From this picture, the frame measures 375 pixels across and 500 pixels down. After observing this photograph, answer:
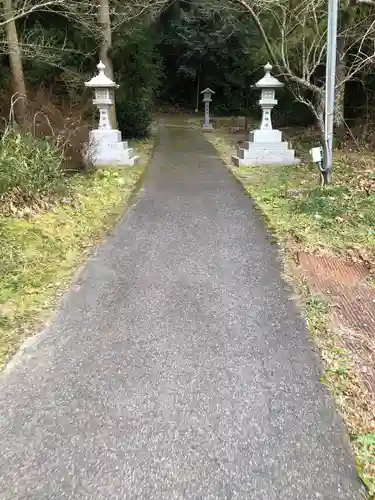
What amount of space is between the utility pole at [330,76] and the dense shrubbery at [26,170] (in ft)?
13.0

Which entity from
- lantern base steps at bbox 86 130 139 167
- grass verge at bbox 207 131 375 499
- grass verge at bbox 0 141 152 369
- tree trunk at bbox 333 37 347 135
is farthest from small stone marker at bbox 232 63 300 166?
grass verge at bbox 0 141 152 369

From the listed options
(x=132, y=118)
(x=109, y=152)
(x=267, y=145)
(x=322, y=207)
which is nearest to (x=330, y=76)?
(x=322, y=207)

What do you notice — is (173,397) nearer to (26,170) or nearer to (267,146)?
(26,170)

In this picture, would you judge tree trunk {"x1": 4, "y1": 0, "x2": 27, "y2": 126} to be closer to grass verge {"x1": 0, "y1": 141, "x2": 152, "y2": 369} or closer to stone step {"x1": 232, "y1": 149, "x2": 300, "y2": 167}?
grass verge {"x1": 0, "y1": 141, "x2": 152, "y2": 369}

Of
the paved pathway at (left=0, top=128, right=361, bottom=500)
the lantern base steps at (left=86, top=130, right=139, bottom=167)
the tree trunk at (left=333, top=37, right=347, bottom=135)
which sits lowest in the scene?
the paved pathway at (left=0, top=128, right=361, bottom=500)

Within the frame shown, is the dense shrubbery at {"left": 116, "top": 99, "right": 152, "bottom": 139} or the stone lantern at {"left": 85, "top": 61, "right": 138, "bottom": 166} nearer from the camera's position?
the stone lantern at {"left": 85, "top": 61, "right": 138, "bottom": 166}

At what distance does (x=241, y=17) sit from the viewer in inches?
667

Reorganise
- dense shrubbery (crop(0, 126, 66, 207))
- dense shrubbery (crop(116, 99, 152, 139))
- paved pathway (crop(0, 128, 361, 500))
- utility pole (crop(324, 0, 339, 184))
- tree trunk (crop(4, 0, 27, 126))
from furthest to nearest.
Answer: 1. dense shrubbery (crop(116, 99, 152, 139))
2. tree trunk (crop(4, 0, 27, 126))
3. utility pole (crop(324, 0, 339, 184))
4. dense shrubbery (crop(0, 126, 66, 207))
5. paved pathway (crop(0, 128, 361, 500))

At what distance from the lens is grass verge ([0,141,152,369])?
3.24 metres

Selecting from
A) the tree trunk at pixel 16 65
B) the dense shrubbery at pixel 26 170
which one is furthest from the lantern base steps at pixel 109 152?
the dense shrubbery at pixel 26 170

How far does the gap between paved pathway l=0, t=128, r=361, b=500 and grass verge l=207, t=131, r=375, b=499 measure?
9 centimetres

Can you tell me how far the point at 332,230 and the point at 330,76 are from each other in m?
2.83

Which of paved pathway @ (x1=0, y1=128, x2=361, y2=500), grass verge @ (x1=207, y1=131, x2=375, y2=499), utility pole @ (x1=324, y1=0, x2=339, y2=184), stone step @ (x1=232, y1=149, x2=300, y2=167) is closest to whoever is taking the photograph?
paved pathway @ (x1=0, y1=128, x2=361, y2=500)

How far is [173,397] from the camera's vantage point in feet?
7.94
